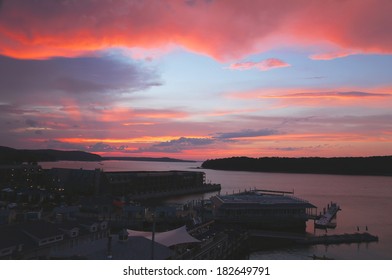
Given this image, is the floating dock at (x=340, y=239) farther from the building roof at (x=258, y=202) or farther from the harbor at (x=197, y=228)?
the building roof at (x=258, y=202)

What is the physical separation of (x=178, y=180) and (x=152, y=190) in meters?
5.18

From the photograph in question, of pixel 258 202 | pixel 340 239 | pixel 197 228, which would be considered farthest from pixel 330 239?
pixel 197 228

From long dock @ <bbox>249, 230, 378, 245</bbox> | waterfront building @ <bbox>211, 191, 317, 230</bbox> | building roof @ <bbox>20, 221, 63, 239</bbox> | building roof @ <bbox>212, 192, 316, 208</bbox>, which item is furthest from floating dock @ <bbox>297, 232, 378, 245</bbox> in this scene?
building roof @ <bbox>20, 221, 63, 239</bbox>

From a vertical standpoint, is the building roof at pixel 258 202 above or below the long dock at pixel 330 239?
above

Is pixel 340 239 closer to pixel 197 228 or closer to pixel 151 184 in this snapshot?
pixel 197 228

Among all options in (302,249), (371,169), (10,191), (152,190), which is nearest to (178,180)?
(152,190)

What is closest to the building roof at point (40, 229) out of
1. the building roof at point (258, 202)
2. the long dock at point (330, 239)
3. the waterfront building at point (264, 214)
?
the long dock at point (330, 239)

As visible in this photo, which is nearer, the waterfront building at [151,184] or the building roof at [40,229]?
the building roof at [40,229]

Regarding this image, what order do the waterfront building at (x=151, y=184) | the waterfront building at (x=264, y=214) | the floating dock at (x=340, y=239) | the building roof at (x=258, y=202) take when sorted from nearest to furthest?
the floating dock at (x=340, y=239), the waterfront building at (x=264, y=214), the building roof at (x=258, y=202), the waterfront building at (x=151, y=184)

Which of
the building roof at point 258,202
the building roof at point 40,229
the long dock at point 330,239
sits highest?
the building roof at point 40,229

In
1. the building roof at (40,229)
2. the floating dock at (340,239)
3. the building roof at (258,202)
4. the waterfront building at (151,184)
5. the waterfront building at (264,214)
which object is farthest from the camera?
the waterfront building at (151,184)

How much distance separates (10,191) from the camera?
23.8 meters
